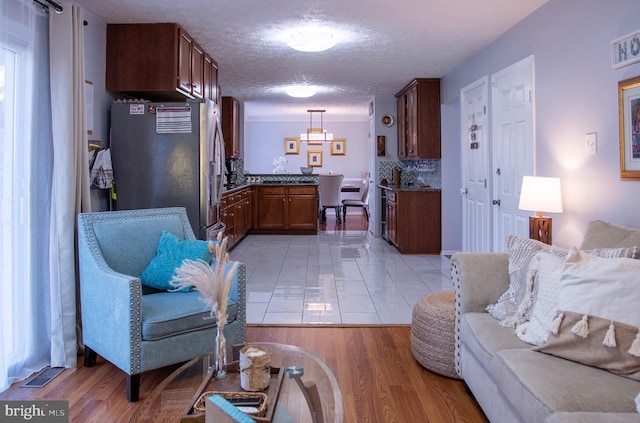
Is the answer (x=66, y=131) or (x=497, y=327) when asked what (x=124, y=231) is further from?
(x=497, y=327)

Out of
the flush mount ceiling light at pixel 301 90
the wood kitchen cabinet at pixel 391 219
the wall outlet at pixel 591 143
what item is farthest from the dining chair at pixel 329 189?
the wall outlet at pixel 591 143

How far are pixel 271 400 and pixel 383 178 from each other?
6540 millimetres

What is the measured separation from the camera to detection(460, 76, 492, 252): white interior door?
475 centimetres

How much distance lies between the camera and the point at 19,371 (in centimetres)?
255

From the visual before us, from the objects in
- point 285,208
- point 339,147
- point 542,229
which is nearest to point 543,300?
point 542,229

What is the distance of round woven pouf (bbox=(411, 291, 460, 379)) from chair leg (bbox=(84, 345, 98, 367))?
6.03 ft

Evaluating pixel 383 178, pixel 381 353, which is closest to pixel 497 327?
pixel 381 353

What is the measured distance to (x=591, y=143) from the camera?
2930mm

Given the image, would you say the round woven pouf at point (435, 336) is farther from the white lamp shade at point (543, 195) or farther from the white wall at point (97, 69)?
the white wall at point (97, 69)

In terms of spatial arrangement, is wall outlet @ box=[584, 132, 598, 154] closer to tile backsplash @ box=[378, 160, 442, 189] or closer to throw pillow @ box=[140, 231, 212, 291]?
throw pillow @ box=[140, 231, 212, 291]

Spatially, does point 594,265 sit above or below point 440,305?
above

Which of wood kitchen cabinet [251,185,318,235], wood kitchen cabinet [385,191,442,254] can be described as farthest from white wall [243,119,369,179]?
wood kitchen cabinet [385,191,442,254]

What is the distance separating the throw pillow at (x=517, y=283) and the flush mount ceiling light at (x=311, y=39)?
2589 mm

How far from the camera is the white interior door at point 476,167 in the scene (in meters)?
4.75
